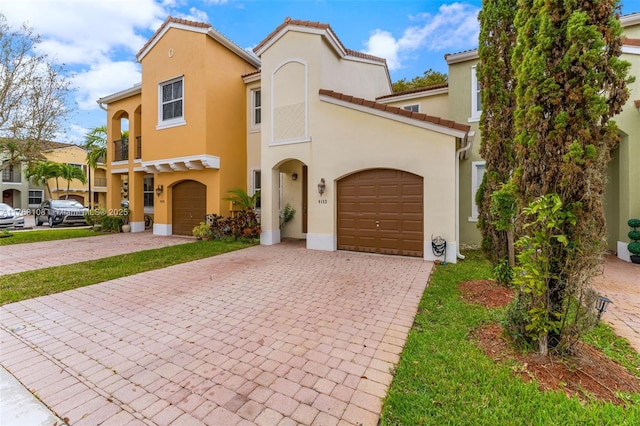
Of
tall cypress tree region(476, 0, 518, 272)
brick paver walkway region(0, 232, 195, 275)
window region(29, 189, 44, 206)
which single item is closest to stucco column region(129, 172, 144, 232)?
brick paver walkway region(0, 232, 195, 275)

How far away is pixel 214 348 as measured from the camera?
3521 millimetres

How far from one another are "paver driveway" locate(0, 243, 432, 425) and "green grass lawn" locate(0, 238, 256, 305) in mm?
584

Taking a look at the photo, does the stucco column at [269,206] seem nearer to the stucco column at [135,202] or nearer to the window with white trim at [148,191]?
the stucco column at [135,202]

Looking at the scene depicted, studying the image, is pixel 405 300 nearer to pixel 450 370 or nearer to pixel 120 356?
pixel 450 370

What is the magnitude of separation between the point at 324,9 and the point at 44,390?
13764 mm

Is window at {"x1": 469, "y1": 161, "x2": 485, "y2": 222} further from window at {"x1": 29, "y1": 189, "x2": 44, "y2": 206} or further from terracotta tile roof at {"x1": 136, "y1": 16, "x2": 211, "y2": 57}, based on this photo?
window at {"x1": 29, "y1": 189, "x2": 44, "y2": 206}

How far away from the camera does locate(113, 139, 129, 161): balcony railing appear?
1675 centimetres

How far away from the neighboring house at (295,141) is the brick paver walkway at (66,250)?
2.16 meters

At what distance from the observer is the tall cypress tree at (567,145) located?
290cm

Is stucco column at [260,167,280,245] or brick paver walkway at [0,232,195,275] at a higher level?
stucco column at [260,167,280,245]

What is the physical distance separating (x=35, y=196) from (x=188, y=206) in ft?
125

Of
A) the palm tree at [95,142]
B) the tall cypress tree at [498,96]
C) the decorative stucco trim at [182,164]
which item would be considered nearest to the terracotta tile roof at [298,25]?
the decorative stucco trim at [182,164]

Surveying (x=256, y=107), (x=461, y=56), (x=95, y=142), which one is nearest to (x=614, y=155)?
(x=461, y=56)

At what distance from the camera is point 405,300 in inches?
205
